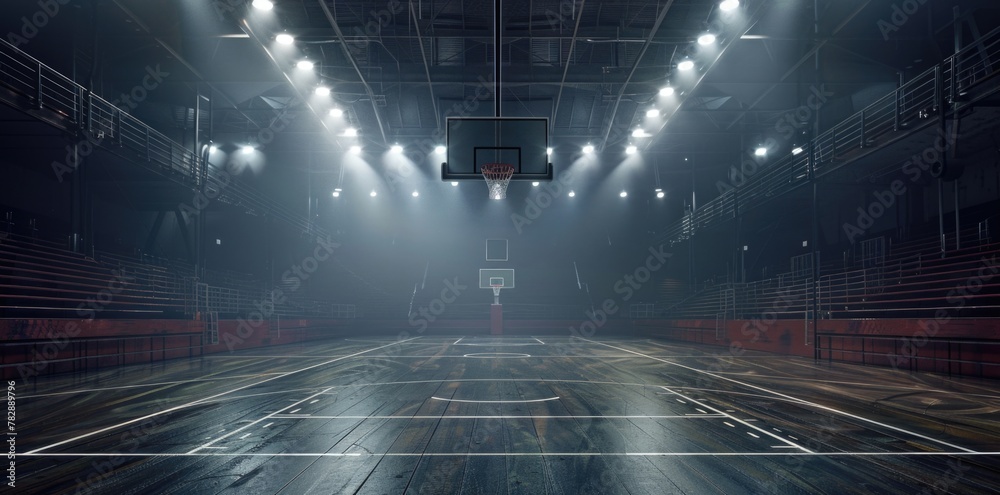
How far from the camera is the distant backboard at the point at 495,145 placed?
13297 mm

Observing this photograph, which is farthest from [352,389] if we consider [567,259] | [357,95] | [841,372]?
[567,259]

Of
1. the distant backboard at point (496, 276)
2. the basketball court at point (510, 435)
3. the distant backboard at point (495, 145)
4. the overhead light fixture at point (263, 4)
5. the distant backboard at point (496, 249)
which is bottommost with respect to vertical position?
the basketball court at point (510, 435)

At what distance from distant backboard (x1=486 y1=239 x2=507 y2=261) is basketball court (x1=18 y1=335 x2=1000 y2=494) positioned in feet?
71.6

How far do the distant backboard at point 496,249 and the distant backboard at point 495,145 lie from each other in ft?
58.1

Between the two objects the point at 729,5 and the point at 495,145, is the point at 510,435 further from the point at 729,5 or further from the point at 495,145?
the point at 729,5

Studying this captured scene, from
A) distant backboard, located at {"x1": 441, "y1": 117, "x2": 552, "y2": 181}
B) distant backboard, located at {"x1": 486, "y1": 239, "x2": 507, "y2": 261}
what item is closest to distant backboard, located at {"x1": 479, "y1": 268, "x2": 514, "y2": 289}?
distant backboard, located at {"x1": 486, "y1": 239, "x2": 507, "y2": 261}

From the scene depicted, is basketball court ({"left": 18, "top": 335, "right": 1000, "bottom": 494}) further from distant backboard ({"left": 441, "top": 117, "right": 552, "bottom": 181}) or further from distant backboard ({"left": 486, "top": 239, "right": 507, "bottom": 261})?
distant backboard ({"left": 486, "top": 239, "right": 507, "bottom": 261})

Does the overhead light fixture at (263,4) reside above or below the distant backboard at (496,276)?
above

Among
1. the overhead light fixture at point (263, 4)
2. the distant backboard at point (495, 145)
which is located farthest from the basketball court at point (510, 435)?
the overhead light fixture at point (263, 4)

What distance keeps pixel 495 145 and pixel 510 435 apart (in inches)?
368

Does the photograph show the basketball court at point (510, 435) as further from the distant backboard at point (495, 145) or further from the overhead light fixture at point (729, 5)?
the overhead light fixture at point (729, 5)

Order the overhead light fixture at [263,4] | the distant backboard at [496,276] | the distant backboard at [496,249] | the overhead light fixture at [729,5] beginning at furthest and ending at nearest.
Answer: the distant backboard at [496,249] → the distant backboard at [496,276] → the overhead light fixture at [729,5] → the overhead light fixture at [263,4]

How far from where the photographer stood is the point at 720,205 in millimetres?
21188

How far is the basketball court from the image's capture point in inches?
142
